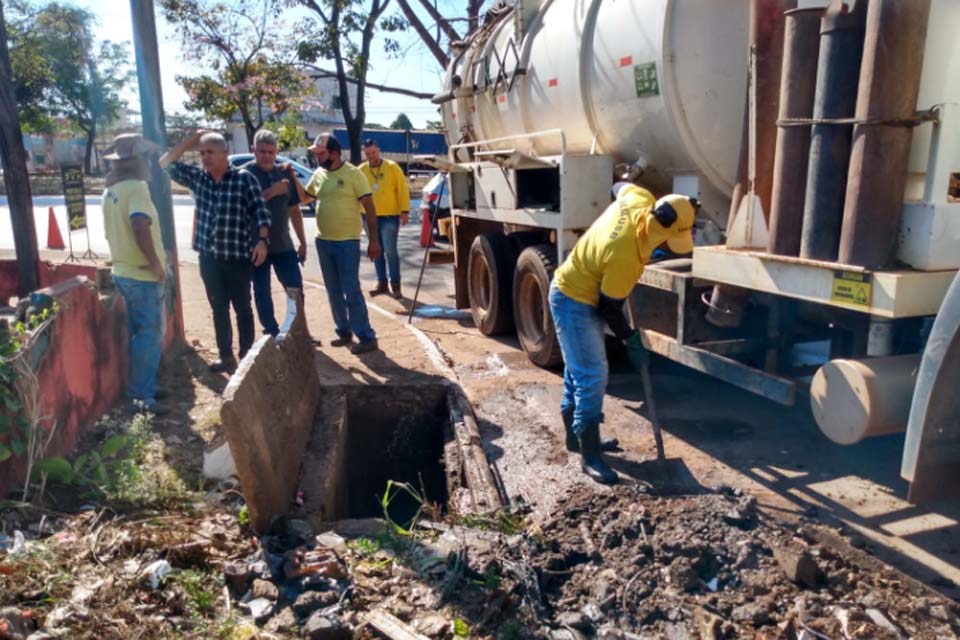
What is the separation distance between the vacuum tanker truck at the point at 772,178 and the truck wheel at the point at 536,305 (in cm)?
2

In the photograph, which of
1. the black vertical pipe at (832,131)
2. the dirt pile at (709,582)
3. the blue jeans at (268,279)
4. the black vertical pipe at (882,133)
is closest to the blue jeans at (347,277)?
the blue jeans at (268,279)

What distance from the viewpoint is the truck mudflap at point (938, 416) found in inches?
111

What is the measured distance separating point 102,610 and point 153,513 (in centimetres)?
90

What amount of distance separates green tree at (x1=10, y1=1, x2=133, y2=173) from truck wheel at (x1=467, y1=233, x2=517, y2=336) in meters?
30.1

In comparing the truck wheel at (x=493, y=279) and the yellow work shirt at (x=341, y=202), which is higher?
the yellow work shirt at (x=341, y=202)

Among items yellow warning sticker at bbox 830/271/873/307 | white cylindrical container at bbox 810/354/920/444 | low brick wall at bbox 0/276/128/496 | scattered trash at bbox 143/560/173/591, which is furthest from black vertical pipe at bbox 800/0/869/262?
low brick wall at bbox 0/276/128/496

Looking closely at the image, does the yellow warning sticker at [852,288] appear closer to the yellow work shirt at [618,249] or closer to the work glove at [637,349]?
the yellow work shirt at [618,249]

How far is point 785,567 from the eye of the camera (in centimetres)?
294

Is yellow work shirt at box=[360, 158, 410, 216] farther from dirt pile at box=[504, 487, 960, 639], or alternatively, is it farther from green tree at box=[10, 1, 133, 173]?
green tree at box=[10, 1, 133, 173]

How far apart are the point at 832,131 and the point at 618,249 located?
3.76 feet

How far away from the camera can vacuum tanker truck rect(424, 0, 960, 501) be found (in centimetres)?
298

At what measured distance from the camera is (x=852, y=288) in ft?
10.4

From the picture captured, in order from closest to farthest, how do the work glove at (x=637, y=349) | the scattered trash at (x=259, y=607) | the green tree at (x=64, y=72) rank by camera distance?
the scattered trash at (x=259, y=607) → the work glove at (x=637, y=349) → the green tree at (x=64, y=72)

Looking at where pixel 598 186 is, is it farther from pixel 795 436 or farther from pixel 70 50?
pixel 70 50
